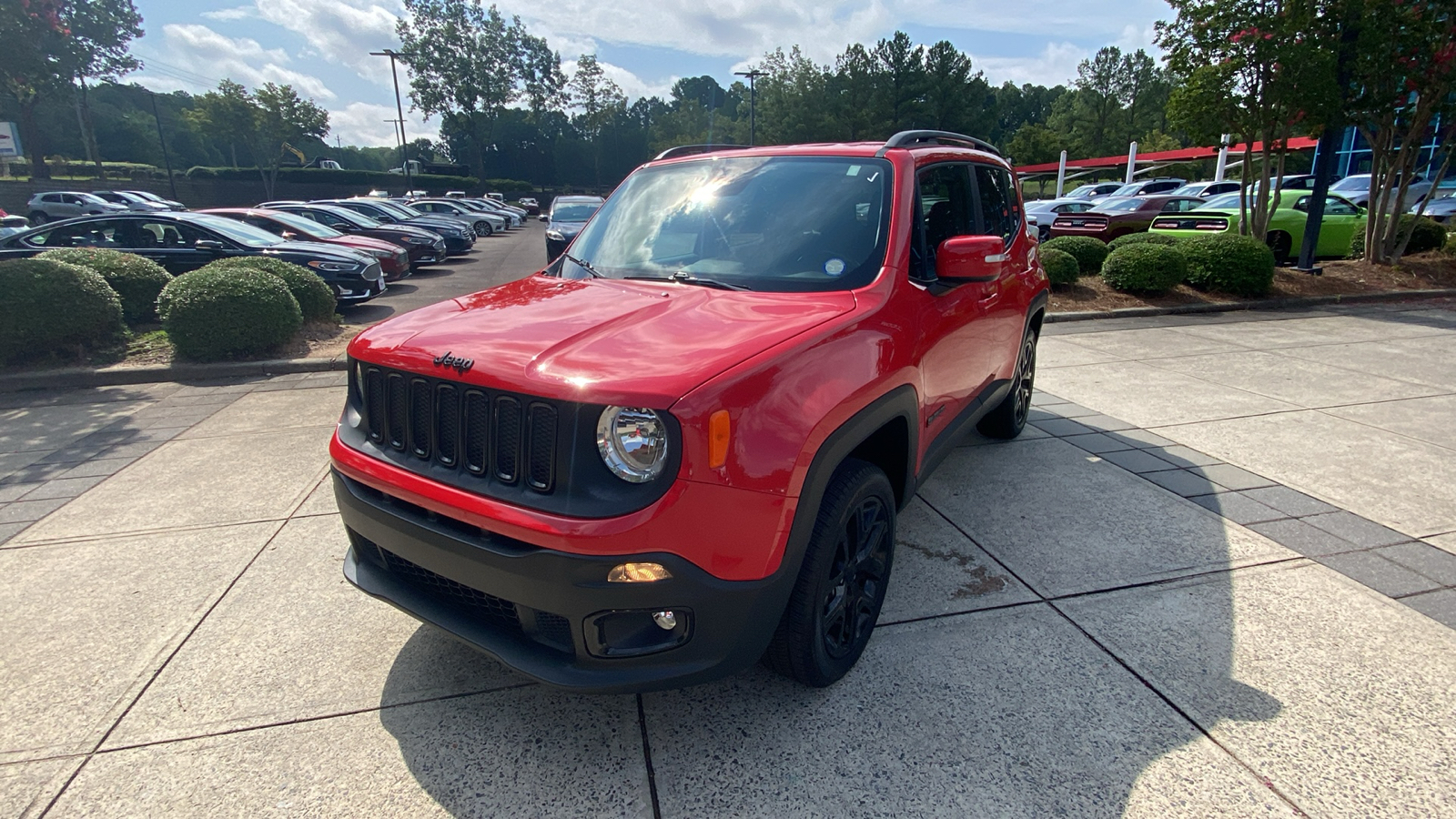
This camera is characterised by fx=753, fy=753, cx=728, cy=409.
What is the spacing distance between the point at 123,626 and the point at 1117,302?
1112cm

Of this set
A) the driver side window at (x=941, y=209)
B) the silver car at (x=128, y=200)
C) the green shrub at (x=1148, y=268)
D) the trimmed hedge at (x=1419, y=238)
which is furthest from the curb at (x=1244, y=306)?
the silver car at (x=128, y=200)

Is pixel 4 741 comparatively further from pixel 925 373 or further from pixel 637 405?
pixel 925 373

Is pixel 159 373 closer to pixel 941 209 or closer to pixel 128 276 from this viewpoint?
pixel 128 276

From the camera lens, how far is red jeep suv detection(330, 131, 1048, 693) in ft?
6.35

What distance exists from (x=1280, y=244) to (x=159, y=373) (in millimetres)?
16379

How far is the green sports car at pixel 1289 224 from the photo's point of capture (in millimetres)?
12375

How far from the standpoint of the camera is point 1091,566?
3.44 metres

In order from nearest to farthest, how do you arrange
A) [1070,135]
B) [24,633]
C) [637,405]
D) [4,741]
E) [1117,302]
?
[637,405] < [4,741] < [24,633] < [1117,302] < [1070,135]

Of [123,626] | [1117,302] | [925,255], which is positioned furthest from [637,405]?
[1117,302]

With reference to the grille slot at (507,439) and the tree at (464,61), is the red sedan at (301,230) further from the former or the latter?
the tree at (464,61)

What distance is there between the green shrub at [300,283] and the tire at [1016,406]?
7377 mm

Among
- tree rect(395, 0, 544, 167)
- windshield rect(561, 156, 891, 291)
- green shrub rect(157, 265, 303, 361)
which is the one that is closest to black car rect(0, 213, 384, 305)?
green shrub rect(157, 265, 303, 361)

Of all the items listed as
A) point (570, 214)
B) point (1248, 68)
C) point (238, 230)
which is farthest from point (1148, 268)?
point (238, 230)

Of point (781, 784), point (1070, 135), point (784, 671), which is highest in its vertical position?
point (1070, 135)
